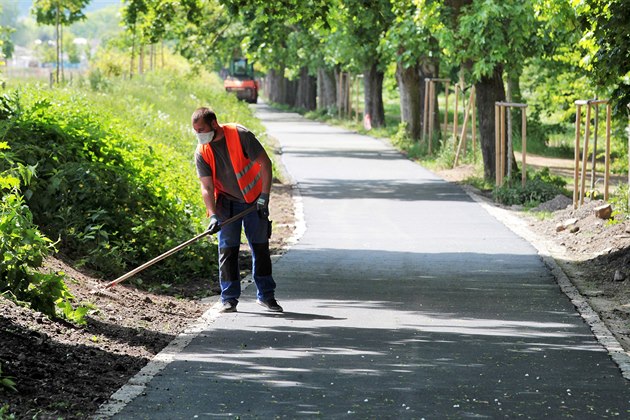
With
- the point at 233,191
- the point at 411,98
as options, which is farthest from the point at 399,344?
the point at 411,98

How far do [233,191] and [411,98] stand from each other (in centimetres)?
2897

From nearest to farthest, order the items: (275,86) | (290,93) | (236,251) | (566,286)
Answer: (236,251) < (566,286) < (290,93) < (275,86)

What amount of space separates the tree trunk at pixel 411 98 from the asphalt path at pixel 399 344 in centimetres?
2154

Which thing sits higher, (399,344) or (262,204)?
(262,204)

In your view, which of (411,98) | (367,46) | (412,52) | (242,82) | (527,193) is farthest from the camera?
(242,82)

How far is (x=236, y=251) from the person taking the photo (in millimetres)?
11641

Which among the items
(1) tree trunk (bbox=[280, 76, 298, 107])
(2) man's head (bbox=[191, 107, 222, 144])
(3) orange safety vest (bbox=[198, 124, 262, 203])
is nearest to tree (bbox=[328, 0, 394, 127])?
(3) orange safety vest (bbox=[198, 124, 262, 203])

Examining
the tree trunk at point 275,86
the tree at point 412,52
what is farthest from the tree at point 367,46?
the tree trunk at point 275,86

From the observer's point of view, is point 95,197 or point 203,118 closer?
point 203,118

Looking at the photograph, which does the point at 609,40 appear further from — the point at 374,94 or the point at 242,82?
the point at 242,82

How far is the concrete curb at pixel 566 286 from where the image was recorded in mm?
9578

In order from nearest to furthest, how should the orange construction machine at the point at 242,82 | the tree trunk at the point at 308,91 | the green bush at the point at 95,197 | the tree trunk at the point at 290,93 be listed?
the green bush at the point at 95,197 → the tree trunk at the point at 308,91 → the tree trunk at the point at 290,93 → the orange construction machine at the point at 242,82

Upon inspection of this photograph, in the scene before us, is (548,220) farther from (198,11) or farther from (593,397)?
(593,397)

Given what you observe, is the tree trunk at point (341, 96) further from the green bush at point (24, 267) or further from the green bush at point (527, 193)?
the green bush at point (24, 267)
